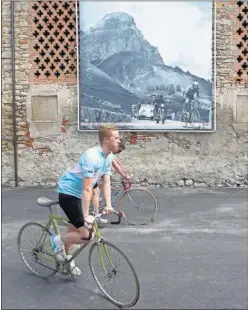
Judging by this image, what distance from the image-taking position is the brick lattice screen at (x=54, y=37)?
953 centimetres

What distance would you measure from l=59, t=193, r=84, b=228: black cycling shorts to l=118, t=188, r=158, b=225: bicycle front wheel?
2912mm

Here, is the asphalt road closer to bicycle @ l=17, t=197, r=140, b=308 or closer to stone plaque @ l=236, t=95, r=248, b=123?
bicycle @ l=17, t=197, r=140, b=308

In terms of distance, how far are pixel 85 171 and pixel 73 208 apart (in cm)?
44

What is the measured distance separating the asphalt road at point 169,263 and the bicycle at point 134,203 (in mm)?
194

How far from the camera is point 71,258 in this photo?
431 centimetres

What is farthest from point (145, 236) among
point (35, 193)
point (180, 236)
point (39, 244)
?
point (35, 193)

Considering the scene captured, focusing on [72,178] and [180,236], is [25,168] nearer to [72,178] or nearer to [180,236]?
[180,236]

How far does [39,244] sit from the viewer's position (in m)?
4.59

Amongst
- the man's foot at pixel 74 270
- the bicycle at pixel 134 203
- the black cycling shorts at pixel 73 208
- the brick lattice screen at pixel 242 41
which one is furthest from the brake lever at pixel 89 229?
the brick lattice screen at pixel 242 41

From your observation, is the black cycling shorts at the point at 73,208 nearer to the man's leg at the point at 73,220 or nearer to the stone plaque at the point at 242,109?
the man's leg at the point at 73,220

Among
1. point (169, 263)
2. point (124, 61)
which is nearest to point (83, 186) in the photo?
point (169, 263)

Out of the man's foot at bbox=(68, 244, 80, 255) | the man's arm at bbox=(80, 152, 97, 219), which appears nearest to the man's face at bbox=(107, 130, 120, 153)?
the man's arm at bbox=(80, 152, 97, 219)

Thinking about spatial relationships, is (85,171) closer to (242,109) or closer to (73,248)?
(73,248)

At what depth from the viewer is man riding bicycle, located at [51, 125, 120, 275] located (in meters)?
3.83
